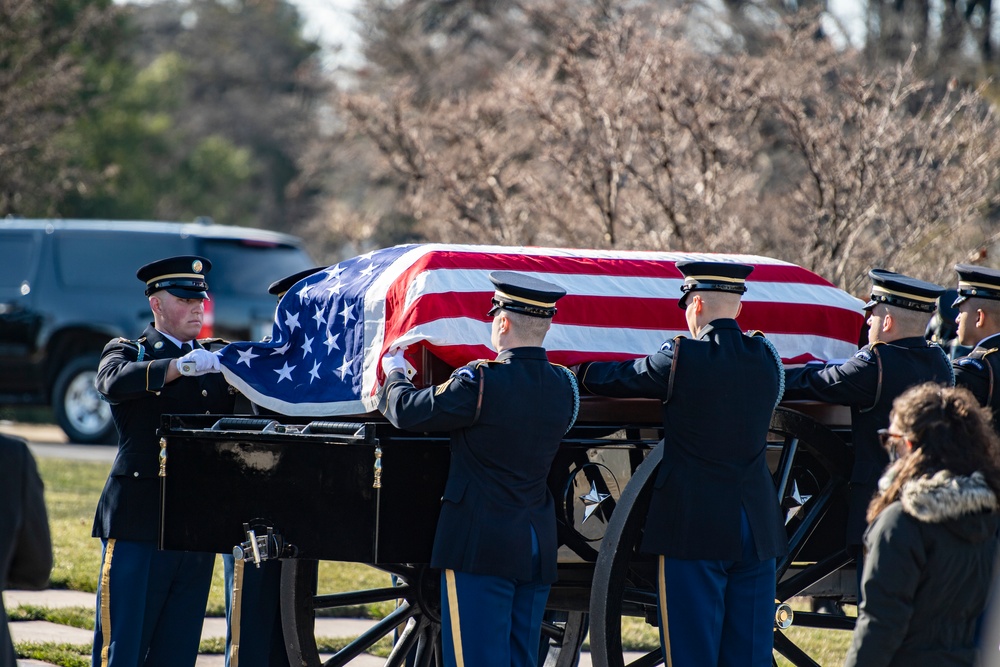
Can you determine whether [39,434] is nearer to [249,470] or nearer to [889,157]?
[889,157]

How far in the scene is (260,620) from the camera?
177 inches

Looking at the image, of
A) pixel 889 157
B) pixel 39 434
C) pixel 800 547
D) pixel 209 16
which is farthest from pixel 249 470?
pixel 209 16

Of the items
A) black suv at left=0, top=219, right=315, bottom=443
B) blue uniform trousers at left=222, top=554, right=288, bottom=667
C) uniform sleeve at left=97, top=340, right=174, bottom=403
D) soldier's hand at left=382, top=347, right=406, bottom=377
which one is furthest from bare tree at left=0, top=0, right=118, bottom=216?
soldier's hand at left=382, top=347, right=406, bottom=377

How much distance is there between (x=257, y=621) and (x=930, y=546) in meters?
2.39

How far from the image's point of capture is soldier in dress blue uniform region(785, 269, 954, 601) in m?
4.41

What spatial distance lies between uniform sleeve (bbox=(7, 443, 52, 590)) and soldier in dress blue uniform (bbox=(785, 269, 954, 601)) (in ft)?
8.30

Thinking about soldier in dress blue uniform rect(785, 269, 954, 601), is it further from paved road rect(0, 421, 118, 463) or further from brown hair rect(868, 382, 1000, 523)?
paved road rect(0, 421, 118, 463)

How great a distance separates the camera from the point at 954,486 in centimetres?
300

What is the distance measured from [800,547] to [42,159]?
43.9 feet

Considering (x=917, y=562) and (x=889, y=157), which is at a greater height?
(x=889, y=157)

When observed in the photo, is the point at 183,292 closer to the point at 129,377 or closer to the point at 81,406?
the point at 129,377

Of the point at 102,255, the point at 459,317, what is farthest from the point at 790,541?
the point at 102,255

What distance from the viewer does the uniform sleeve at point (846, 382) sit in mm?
4398

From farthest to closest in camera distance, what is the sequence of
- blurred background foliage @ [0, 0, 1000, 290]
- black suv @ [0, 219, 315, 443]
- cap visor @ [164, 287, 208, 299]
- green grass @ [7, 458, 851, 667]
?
black suv @ [0, 219, 315, 443]
blurred background foliage @ [0, 0, 1000, 290]
green grass @ [7, 458, 851, 667]
cap visor @ [164, 287, 208, 299]
